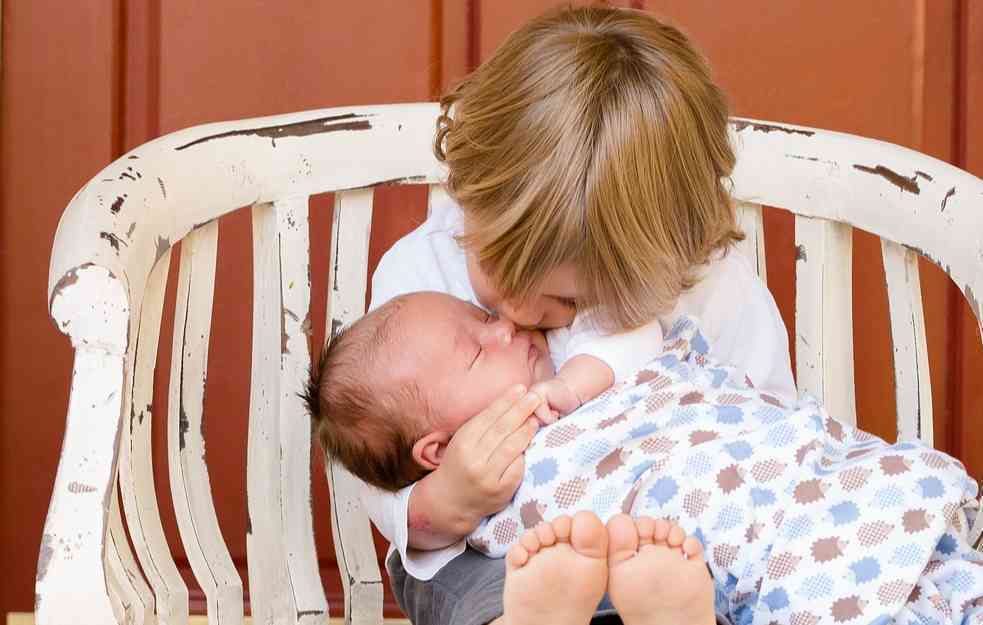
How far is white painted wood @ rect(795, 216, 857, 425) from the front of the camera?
1.34m

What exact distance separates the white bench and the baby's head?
0.16 metres

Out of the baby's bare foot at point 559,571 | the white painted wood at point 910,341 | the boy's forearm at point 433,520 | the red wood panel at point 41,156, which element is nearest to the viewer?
the baby's bare foot at point 559,571

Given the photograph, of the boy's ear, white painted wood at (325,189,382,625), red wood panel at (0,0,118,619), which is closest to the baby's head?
the boy's ear

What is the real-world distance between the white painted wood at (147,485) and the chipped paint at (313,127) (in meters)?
0.25

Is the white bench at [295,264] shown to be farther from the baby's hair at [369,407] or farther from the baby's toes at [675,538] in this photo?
the baby's toes at [675,538]

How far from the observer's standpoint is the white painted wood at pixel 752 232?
1363 millimetres

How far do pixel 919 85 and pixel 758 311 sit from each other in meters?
0.62

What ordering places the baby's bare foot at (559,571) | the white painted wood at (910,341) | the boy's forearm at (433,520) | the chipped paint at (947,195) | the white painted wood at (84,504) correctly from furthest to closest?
the white painted wood at (910,341)
the chipped paint at (947,195)
the boy's forearm at (433,520)
the baby's bare foot at (559,571)
the white painted wood at (84,504)

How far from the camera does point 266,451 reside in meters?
1.25

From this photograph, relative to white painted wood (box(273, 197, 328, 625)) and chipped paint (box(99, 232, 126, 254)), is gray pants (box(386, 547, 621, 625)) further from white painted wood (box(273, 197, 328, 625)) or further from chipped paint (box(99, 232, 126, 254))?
chipped paint (box(99, 232, 126, 254))

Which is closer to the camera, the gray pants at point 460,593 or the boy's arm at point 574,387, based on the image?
the gray pants at point 460,593

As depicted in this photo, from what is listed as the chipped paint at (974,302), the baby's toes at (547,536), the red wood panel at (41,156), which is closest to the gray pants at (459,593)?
the baby's toes at (547,536)

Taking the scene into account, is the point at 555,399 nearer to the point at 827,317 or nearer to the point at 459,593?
the point at 459,593

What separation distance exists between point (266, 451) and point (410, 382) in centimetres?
26
